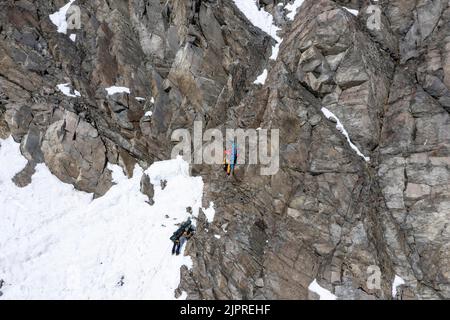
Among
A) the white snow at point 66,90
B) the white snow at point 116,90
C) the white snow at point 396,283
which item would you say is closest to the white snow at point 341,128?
the white snow at point 396,283

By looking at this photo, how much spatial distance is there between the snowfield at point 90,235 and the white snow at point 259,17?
11.9 metres

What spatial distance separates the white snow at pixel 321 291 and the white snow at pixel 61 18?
908 inches

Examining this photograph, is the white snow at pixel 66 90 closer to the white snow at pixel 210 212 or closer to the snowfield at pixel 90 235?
the snowfield at pixel 90 235

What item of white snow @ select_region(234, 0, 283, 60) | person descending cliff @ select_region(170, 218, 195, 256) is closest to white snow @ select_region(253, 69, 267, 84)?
white snow @ select_region(234, 0, 283, 60)

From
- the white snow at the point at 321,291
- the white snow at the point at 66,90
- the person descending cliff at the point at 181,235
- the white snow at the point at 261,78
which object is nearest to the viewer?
the white snow at the point at 321,291

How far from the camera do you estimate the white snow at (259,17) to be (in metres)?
27.0

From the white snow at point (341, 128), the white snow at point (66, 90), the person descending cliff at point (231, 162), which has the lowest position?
the person descending cliff at point (231, 162)

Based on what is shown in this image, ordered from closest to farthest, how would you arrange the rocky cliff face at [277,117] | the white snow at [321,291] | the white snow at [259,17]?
the white snow at [321,291]
the rocky cliff face at [277,117]
the white snow at [259,17]

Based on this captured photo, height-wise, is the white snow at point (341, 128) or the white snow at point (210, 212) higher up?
the white snow at point (341, 128)

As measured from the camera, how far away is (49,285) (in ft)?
57.0

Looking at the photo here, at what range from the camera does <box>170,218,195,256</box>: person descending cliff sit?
1855 centimetres

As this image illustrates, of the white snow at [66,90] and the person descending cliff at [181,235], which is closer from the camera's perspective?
the person descending cliff at [181,235]

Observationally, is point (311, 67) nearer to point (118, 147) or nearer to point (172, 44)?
point (172, 44)

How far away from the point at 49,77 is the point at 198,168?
37.8 ft
